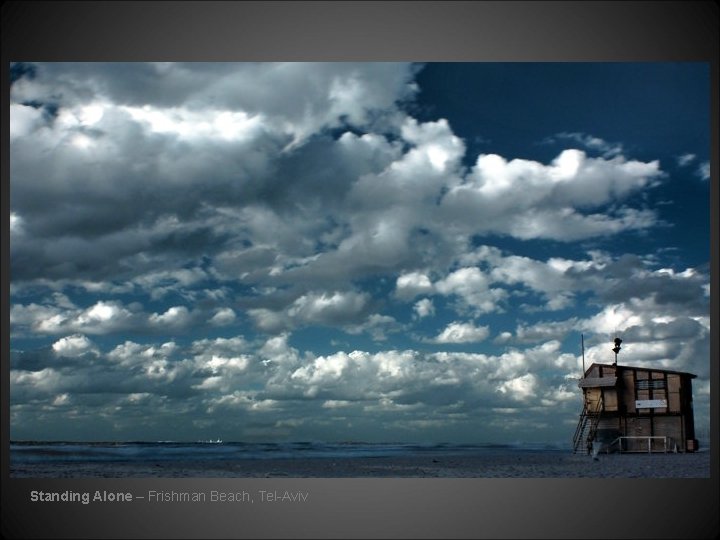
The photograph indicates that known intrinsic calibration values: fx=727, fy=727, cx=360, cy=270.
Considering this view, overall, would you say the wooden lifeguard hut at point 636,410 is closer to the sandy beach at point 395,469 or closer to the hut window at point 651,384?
the hut window at point 651,384

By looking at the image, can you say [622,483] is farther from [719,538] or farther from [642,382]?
[642,382]

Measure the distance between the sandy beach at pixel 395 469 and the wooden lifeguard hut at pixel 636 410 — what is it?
1601mm

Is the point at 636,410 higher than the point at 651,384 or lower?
lower

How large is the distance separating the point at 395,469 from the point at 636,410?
17.0 meters

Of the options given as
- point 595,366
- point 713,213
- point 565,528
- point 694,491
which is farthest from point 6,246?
point 595,366

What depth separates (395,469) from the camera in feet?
130

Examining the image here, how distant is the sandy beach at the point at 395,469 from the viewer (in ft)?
113

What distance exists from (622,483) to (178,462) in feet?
93.6

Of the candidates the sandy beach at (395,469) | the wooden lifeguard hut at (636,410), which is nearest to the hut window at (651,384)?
the wooden lifeguard hut at (636,410)

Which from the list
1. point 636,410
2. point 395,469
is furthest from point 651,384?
point 395,469

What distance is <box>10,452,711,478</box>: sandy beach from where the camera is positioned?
113 feet

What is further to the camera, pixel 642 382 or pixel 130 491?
pixel 642 382

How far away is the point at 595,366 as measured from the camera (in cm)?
4688

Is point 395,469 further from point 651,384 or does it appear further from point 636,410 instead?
point 651,384
